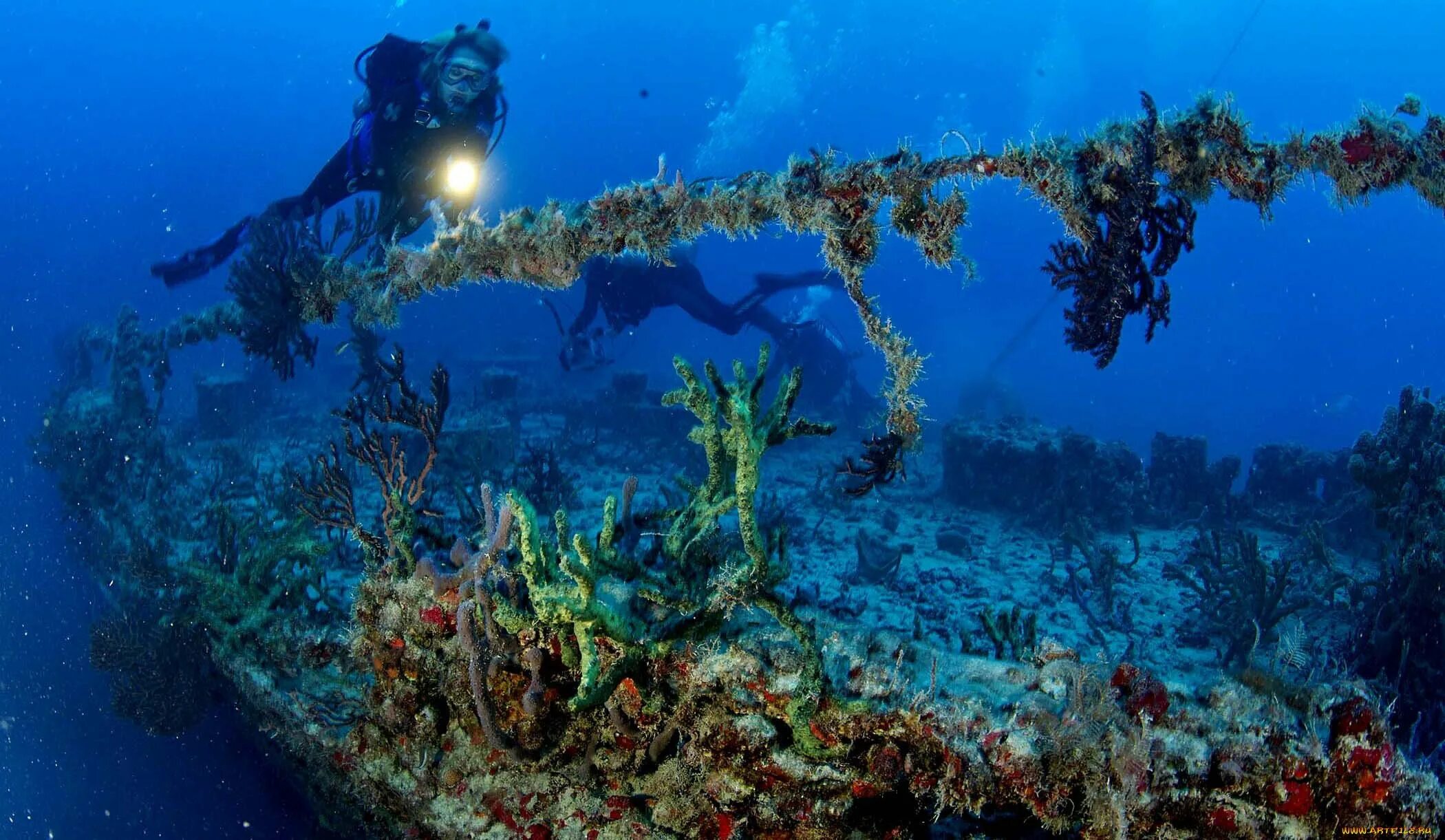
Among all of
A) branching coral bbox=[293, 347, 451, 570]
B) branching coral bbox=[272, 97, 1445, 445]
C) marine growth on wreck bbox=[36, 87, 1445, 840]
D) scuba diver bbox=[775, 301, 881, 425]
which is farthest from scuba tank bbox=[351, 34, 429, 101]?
scuba diver bbox=[775, 301, 881, 425]

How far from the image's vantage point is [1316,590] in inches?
280

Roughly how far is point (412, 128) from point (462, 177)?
1301mm

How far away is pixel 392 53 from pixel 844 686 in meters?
8.13

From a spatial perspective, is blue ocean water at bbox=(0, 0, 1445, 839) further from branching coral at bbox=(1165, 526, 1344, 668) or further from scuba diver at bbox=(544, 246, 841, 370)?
branching coral at bbox=(1165, 526, 1344, 668)

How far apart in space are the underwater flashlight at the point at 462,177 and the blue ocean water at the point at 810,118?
2381 inches

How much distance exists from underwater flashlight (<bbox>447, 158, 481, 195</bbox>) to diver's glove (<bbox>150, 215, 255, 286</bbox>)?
8.23 feet

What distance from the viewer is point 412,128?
7242mm

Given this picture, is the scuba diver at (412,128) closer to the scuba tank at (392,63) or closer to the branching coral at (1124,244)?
the scuba tank at (392,63)

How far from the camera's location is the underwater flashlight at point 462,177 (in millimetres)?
6473

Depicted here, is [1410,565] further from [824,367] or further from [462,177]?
[824,367]

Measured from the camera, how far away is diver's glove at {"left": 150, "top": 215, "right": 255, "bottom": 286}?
7.42 m

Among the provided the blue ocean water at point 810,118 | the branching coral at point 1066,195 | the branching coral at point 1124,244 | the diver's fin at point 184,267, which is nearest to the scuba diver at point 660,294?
the diver's fin at point 184,267

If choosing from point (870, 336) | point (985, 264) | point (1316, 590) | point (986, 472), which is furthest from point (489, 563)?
point (985, 264)

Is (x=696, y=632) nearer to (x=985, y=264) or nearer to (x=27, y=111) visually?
(x=985, y=264)
